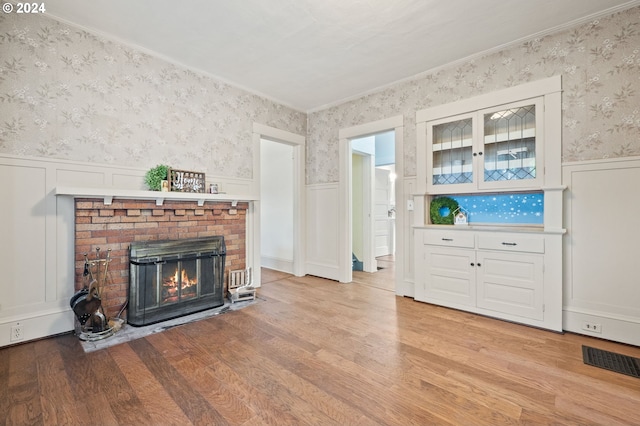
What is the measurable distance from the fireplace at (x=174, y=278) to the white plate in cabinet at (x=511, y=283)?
287cm

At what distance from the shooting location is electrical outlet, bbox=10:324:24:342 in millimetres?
2248

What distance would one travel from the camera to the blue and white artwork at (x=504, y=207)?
2846 mm

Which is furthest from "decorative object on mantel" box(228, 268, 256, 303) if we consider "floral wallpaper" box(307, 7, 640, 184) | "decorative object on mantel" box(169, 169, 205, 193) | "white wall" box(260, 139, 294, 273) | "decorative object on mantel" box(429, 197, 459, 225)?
"floral wallpaper" box(307, 7, 640, 184)

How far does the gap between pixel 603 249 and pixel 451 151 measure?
161 centimetres

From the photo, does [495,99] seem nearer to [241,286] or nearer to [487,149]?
[487,149]

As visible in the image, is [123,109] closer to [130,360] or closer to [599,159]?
[130,360]

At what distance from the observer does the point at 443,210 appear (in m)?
3.39

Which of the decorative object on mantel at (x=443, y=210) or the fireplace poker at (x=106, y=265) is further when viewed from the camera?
the decorative object on mantel at (x=443, y=210)

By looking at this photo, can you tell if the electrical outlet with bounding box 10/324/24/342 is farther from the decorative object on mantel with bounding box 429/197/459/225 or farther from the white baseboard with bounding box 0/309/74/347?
the decorative object on mantel with bounding box 429/197/459/225

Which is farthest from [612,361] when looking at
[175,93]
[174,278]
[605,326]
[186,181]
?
[175,93]

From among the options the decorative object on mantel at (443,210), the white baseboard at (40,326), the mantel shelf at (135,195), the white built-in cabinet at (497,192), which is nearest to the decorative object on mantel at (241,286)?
the mantel shelf at (135,195)

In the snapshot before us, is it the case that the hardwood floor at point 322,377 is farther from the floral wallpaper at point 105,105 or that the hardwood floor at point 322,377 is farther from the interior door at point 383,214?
the interior door at point 383,214

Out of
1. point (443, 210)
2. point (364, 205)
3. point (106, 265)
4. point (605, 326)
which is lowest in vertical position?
point (605, 326)

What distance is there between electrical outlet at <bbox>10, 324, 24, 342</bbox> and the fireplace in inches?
28.4
